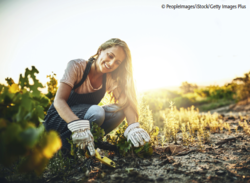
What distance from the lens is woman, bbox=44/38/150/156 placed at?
1.95 metres

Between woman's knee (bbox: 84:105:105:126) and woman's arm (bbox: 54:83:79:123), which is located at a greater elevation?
woman's arm (bbox: 54:83:79:123)

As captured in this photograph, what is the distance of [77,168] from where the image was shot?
178 centimetres

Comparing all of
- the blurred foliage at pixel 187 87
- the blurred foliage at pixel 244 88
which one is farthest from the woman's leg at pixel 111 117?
the blurred foliage at pixel 187 87

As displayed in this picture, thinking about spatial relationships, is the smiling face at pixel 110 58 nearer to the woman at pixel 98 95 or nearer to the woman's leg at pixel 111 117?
the woman at pixel 98 95

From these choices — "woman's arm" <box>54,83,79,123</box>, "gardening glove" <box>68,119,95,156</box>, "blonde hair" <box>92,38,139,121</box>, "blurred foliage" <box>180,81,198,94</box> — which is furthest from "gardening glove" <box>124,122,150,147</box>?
"blurred foliage" <box>180,81,198,94</box>

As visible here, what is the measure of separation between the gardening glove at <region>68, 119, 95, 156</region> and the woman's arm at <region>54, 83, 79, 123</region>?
0.09 m

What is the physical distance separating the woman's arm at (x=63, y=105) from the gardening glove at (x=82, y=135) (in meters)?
0.09

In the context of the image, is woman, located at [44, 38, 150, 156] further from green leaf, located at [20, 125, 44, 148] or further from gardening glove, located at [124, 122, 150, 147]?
green leaf, located at [20, 125, 44, 148]

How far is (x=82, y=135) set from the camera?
1689 millimetres

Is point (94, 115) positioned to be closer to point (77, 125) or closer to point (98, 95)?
point (77, 125)

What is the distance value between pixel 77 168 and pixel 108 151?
0.51 m

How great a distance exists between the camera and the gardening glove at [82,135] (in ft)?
5.49

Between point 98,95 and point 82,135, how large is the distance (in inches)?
35.9

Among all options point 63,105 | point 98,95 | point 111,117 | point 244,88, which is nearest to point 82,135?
point 63,105
